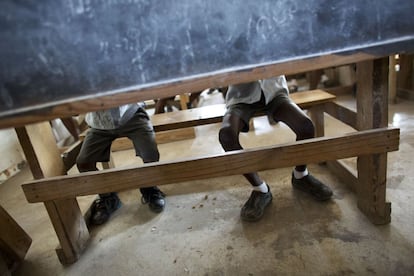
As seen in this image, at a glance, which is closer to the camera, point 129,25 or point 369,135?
point 129,25

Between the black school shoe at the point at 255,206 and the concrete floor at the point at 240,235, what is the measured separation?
0.09 ft

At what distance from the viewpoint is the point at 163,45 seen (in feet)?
1.51

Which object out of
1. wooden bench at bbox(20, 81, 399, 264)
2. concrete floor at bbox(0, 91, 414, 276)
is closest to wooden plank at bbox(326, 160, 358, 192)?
concrete floor at bbox(0, 91, 414, 276)

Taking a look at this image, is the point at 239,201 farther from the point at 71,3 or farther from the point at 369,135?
the point at 71,3

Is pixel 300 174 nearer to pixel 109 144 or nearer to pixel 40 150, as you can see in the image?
pixel 109 144

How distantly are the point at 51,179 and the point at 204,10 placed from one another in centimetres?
88

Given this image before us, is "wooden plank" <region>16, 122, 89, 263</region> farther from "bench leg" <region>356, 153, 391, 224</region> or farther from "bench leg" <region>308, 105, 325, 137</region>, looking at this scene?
"bench leg" <region>308, 105, 325, 137</region>

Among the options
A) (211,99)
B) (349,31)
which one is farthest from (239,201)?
(211,99)

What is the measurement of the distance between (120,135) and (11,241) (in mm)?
608

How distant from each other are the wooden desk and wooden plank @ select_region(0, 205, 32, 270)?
35.6 inches

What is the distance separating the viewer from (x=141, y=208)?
57.7 inches

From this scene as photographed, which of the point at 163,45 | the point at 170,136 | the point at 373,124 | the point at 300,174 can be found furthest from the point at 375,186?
the point at 170,136

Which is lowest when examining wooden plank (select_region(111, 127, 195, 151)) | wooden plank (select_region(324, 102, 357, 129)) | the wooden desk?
wooden plank (select_region(111, 127, 195, 151))

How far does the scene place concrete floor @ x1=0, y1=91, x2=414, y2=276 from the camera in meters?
0.96
